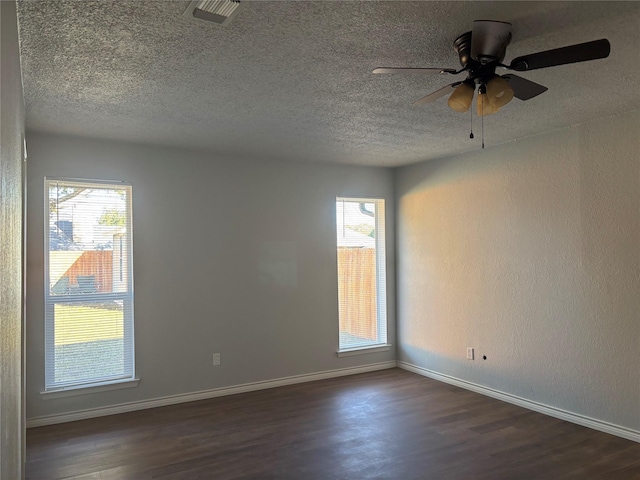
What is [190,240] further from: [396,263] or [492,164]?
[492,164]

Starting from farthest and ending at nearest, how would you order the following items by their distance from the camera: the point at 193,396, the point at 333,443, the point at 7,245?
the point at 193,396 → the point at 333,443 → the point at 7,245

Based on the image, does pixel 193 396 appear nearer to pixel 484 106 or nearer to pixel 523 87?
pixel 484 106

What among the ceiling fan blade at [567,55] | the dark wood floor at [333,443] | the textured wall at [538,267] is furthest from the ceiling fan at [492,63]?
the dark wood floor at [333,443]

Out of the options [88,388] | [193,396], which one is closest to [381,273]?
[193,396]

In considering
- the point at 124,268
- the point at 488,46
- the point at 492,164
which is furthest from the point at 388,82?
the point at 124,268

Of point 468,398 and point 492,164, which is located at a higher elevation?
point 492,164

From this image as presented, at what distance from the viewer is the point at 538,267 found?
171 inches

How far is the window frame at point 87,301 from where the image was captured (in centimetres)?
418

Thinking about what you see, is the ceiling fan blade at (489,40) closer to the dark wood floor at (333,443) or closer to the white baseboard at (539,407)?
the dark wood floor at (333,443)

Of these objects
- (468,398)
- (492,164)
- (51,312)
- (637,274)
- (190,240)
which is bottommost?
Answer: (468,398)

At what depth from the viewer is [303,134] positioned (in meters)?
4.22

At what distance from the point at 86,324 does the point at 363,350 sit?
3069mm

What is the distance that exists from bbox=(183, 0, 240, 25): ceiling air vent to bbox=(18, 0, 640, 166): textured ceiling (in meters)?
0.04

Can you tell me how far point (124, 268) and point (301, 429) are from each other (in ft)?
7.27
